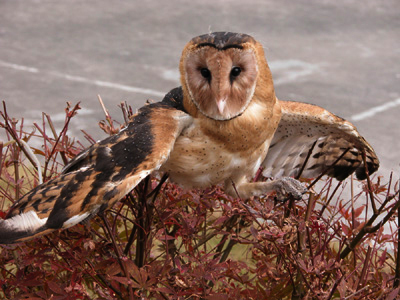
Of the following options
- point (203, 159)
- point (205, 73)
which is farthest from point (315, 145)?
point (205, 73)

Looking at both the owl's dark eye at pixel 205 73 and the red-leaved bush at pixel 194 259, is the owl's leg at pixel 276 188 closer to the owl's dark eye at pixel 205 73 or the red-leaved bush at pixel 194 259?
the red-leaved bush at pixel 194 259

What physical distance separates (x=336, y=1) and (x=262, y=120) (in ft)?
21.5

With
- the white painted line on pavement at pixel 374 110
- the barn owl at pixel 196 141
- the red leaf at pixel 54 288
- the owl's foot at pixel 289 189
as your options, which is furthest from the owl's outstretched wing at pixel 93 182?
the white painted line on pavement at pixel 374 110

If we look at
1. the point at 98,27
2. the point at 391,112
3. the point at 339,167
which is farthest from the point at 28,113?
the point at 339,167

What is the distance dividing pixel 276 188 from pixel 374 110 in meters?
3.78

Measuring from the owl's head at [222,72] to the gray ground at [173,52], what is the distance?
116 inches

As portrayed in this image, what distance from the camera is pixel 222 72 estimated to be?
1496mm

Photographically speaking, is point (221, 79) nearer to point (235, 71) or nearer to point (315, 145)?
point (235, 71)

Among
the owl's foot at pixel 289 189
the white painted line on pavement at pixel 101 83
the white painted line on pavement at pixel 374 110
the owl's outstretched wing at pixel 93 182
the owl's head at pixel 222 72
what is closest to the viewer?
the owl's outstretched wing at pixel 93 182

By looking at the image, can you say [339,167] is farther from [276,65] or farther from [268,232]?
[276,65]

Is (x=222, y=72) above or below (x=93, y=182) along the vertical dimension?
above

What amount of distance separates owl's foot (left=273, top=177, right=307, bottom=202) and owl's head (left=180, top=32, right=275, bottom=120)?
0.77 feet

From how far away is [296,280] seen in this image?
5.10 ft

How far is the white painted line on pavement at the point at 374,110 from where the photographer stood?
5.12 metres
